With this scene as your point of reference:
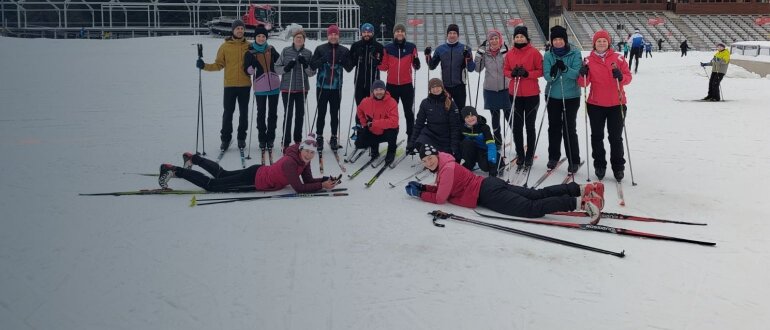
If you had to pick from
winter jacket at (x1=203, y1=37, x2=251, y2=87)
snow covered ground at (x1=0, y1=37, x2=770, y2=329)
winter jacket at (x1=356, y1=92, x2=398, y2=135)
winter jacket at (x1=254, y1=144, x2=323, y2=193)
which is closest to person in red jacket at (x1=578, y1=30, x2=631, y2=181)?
snow covered ground at (x1=0, y1=37, x2=770, y2=329)

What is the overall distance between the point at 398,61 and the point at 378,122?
2.68 ft

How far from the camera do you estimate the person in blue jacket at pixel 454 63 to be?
6719mm

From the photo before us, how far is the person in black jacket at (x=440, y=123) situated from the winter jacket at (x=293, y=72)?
1.49m

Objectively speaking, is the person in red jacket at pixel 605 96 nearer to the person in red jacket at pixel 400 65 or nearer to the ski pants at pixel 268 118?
the person in red jacket at pixel 400 65

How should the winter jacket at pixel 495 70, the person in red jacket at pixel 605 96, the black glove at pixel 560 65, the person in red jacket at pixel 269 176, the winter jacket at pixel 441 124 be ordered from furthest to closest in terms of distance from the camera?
the winter jacket at pixel 495 70 < the winter jacket at pixel 441 124 < the black glove at pixel 560 65 < the person in red jacket at pixel 605 96 < the person in red jacket at pixel 269 176

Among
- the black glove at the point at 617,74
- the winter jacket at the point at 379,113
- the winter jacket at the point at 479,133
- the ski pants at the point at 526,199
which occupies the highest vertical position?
the black glove at the point at 617,74

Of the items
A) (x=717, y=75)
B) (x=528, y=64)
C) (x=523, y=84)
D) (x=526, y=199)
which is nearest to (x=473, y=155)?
(x=523, y=84)

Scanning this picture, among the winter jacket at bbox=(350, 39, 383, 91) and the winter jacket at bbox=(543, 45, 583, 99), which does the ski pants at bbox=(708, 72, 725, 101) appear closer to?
the winter jacket at bbox=(543, 45, 583, 99)

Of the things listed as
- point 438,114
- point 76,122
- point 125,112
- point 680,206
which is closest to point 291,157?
point 438,114

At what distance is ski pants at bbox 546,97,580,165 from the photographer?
5.91m

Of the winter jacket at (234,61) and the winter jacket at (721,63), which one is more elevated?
the winter jacket at (721,63)

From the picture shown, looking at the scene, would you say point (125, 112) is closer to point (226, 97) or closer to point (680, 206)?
point (226, 97)

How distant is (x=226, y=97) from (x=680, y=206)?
4.54 meters

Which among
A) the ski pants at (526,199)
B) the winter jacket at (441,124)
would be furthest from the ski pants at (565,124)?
the ski pants at (526,199)
